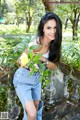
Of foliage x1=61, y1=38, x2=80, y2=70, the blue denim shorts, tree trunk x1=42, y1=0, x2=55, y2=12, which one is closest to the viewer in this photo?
the blue denim shorts

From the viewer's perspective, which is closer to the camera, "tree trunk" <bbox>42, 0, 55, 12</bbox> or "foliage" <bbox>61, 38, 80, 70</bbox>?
"foliage" <bbox>61, 38, 80, 70</bbox>

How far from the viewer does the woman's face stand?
7.67ft

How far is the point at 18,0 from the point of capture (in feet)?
62.7

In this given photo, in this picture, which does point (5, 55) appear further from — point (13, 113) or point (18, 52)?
point (13, 113)

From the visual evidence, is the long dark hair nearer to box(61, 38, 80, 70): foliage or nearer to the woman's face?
the woman's face

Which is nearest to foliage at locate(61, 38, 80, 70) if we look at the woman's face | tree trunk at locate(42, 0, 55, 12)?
the woman's face

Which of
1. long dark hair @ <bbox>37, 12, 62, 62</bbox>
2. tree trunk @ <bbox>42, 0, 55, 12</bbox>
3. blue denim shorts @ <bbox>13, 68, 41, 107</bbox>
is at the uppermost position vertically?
tree trunk @ <bbox>42, 0, 55, 12</bbox>

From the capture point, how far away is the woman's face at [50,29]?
2338mm

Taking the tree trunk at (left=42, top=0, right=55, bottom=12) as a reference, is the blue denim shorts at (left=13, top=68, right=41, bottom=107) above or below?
below

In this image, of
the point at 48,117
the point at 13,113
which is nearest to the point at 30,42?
the point at 13,113

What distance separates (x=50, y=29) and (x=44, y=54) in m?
0.24

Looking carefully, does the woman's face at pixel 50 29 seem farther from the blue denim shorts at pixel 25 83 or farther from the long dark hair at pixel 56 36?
the blue denim shorts at pixel 25 83

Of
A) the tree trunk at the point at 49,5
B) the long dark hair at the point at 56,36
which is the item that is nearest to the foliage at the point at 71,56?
the long dark hair at the point at 56,36

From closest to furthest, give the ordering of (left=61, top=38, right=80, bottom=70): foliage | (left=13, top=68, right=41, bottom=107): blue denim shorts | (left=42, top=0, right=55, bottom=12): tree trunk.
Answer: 1. (left=13, top=68, right=41, bottom=107): blue denim shorts
2. (left=61, top=38, right=80, bottom=70): foliage
3. (left=42, top=0, right=55, bottom=12): tree trunk
